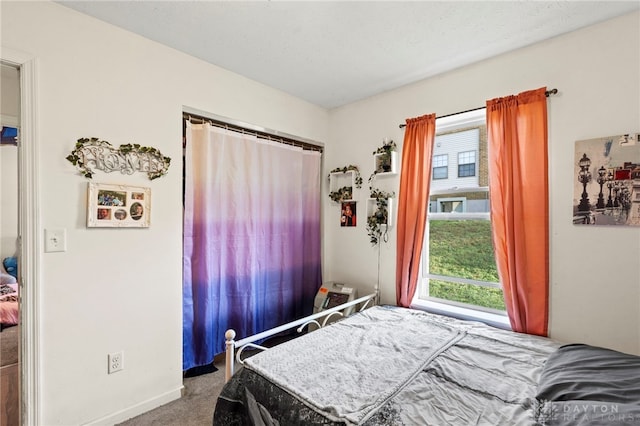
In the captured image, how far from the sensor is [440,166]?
8.27ft

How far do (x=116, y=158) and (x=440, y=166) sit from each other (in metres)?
2.43

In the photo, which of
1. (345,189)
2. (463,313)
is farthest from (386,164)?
(463,313)

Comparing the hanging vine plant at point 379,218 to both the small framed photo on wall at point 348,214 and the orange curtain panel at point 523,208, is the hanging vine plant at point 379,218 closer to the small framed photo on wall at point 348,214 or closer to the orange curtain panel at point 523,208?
the small framed photo on wall at point 348,214

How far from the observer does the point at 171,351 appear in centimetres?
204

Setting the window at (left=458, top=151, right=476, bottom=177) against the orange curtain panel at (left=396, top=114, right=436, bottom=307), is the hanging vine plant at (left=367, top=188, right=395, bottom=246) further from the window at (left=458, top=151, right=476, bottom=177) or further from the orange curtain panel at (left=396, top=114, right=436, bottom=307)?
the window at (left=458, top=151, right=476, bottom=177)

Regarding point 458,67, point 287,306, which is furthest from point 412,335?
point 458,67

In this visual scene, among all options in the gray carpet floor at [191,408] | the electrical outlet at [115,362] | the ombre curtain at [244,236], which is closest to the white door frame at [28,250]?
the electrical outlet at [115,362]

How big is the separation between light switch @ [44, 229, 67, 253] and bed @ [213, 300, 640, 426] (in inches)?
43.3

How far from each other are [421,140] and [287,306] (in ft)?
6.45

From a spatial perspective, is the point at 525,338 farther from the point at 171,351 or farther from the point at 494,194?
the point at 171,351

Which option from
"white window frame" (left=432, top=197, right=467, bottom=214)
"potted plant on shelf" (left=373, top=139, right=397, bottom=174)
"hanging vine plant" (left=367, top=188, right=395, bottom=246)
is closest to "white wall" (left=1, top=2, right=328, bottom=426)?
"potted plant on shelf" (left=373, top=139, right=397, bottom=174)

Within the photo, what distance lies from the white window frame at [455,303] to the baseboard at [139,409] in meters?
1.93

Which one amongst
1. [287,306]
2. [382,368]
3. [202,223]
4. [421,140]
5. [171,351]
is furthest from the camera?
[287,306]

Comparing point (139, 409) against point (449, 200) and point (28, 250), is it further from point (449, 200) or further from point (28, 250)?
point (449, 200)
